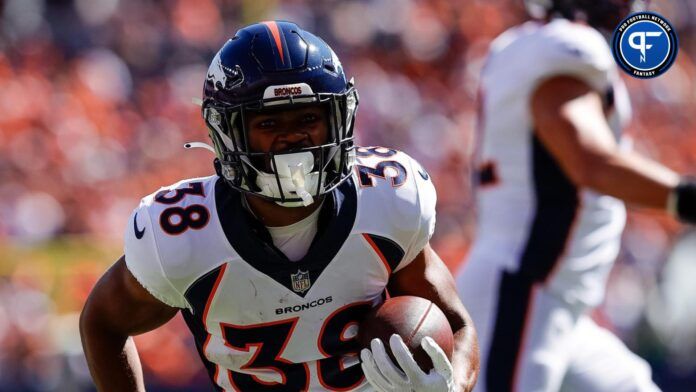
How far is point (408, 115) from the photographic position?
385 inches

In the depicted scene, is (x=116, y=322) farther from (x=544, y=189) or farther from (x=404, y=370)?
(x=544, y=189)

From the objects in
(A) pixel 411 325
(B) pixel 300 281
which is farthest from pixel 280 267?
(A) pixel 411 325

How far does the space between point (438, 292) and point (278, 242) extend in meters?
0.41

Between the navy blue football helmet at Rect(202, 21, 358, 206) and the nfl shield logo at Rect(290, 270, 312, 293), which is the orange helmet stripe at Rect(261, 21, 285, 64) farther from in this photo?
the nfl shield logo at Rect(290, 270, 312, 293)

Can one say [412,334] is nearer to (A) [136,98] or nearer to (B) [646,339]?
(B) [646,339]

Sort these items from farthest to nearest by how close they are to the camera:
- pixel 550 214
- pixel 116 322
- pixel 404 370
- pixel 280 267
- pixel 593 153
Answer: pixel 550 214
pixel 593 153
pixel 116 322
pixel 280 267
pixel 404 370

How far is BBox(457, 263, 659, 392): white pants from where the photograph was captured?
3736 millimetres

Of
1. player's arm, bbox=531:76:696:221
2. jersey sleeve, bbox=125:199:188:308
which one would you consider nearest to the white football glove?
jersey sleeve, bbox=125:199:188:308

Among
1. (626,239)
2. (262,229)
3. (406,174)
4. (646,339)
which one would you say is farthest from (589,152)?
(626,239)

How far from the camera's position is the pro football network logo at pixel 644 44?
4090 millimetres

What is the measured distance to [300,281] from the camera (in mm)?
2658


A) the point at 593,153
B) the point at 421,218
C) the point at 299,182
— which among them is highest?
the point at 299,182

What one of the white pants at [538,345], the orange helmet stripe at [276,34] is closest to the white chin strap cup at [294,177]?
the orange helmet stripe at [276,34]

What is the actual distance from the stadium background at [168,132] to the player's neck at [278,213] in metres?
4.31
